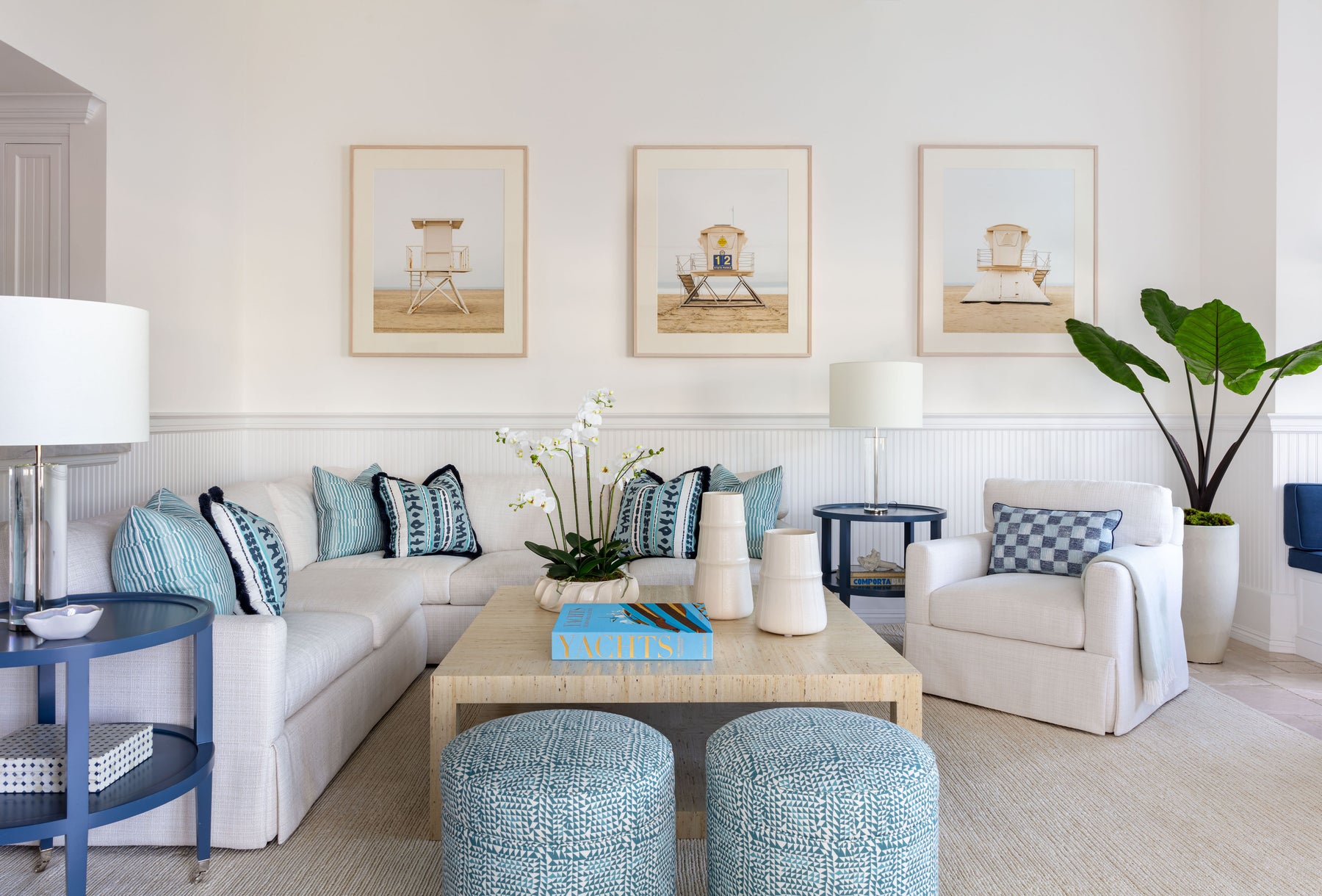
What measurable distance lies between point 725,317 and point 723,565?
2158mm

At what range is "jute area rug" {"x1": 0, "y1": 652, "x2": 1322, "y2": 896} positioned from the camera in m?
1.93

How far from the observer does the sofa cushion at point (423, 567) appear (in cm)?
359

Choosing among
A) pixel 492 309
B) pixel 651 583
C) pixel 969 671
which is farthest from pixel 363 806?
pixel 492 309

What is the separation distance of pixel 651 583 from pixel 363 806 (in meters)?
1.46

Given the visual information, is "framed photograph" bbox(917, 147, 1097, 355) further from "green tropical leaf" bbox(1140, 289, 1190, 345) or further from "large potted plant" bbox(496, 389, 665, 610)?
"large potted plant" bbox(496, 389, 665, 610)

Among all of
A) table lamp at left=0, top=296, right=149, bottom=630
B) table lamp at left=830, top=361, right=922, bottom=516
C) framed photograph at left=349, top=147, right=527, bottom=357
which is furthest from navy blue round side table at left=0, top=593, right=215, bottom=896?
table lamp at left=830, top=361, right=922, bottom=516

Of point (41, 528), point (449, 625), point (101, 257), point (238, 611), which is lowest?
point (449, 625)

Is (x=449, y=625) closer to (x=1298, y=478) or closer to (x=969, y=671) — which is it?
(x=969, y=671)

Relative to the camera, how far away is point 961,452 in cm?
453

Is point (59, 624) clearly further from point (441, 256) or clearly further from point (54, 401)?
point (441, 256)

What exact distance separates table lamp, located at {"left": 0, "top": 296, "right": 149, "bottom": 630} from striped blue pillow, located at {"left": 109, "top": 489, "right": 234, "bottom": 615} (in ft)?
0.88

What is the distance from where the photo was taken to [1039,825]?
2199 mm

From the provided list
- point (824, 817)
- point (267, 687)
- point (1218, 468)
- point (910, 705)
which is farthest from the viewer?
point (1218, 468)

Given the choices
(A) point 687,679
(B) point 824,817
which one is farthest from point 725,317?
(B) point 824,817
